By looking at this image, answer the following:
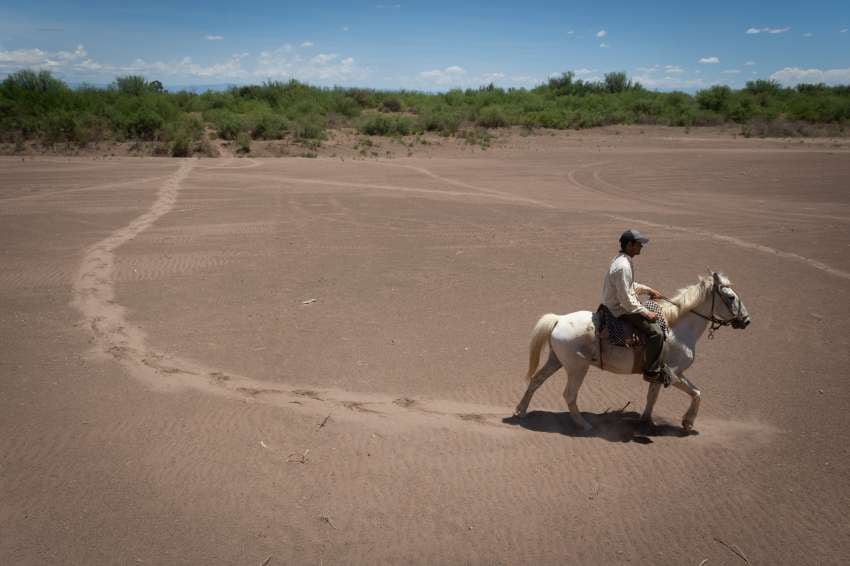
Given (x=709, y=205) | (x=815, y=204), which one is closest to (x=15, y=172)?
(x=709, y=205)

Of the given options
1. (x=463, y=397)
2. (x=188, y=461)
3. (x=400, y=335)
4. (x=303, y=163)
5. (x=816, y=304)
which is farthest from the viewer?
(x=303, y=163)

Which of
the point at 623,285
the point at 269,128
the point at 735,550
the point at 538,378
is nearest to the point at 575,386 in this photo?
the point at 538,378

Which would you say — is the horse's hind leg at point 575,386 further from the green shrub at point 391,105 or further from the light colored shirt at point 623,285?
the green shrub at point 391,105

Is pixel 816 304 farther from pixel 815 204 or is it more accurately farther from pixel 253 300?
pixel 815 204

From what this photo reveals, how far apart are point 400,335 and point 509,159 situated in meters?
26.0

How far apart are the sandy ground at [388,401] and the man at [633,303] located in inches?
35.0

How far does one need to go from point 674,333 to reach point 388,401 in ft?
11.3

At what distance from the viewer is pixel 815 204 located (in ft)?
69.0

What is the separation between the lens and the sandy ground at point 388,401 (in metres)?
5.32

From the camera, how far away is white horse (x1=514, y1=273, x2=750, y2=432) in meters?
6.60

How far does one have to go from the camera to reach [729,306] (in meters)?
6.53

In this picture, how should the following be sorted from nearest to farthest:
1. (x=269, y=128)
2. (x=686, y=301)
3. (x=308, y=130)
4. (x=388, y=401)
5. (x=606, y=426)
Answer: (x=686, y=301) → (x=606, y=426) → (x=388, y=401) → (x=269, y=128) → (x=308, y=130)

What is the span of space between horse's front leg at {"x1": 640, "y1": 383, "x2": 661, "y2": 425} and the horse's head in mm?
1041

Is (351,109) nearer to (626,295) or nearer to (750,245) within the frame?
(750,245)
